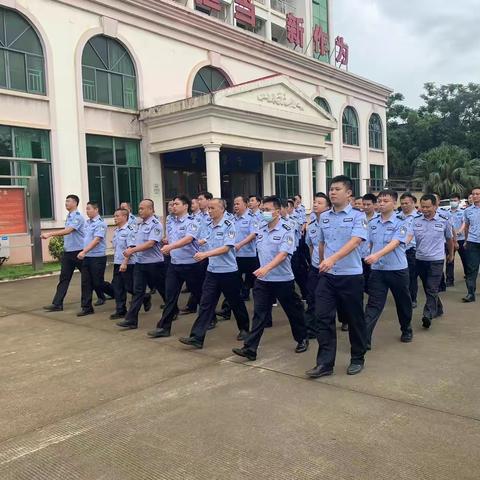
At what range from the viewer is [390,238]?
5379 mm

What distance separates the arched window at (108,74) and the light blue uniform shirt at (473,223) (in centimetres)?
1132

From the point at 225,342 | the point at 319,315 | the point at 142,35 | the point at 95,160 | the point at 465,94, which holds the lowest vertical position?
the point at 225,342

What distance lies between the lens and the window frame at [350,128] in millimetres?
27141

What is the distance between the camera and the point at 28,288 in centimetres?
969

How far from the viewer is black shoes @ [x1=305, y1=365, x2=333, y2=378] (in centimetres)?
427

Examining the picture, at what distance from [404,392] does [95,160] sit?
1317cm

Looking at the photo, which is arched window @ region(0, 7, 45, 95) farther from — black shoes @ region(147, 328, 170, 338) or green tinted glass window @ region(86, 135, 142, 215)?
black shoes @ region(147, 328, 170, 338)

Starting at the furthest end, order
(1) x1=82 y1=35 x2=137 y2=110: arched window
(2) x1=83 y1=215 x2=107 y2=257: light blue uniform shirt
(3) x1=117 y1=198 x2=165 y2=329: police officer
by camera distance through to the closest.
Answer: (1) x1=82 y1=35 x2=137 y2=110: arched window → (2) x1=83 y1=215 x2=107 y2=257: light blue uniform shirt → (3) x1=117 y1=198 x2=165 y2=329: police officer

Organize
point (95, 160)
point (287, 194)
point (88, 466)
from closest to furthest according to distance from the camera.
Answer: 1. point (88, 466)
2. point (95, 160)
3. point (287, 194)

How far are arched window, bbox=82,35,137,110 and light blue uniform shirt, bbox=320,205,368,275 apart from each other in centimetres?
1239

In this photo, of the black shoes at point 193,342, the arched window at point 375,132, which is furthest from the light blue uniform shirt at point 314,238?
the arched window at point 375,132

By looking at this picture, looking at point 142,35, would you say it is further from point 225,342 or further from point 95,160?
point 225,342

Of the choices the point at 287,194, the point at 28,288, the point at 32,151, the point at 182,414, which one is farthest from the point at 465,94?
the point at 182,414

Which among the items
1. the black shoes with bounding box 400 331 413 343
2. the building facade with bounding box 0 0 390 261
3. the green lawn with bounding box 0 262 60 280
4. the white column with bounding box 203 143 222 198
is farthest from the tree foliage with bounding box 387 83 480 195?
the black shoes with bounding box 400 331 413 343
